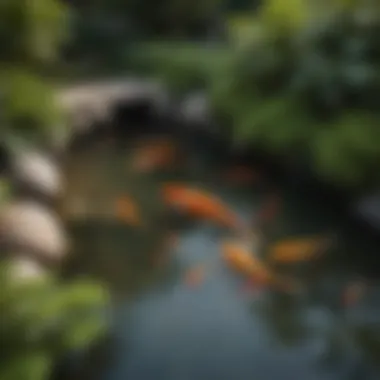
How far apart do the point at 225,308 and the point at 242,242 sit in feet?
3.07

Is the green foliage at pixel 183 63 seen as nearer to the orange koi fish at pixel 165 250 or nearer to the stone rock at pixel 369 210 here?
the stone rock at pixel 369 210

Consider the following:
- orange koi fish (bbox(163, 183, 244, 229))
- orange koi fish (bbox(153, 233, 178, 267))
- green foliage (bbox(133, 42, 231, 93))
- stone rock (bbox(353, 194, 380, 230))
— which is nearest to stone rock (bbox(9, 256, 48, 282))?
orange koi fish (bbox(153, 233, 178, 267))

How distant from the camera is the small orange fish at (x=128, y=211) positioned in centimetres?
553

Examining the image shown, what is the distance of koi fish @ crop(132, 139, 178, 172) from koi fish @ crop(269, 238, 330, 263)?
6.67 ft

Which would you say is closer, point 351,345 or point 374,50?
point 351,345

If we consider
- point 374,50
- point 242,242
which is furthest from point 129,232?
point 374,50

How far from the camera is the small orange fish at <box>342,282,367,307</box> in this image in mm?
4359

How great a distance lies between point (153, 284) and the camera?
4555 mm

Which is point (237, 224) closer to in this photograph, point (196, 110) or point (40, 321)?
point (40, 321)

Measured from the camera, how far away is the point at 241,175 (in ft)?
21.6

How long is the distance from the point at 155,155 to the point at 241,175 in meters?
0.99

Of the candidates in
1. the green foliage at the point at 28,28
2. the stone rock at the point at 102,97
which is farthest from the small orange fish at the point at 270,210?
the stone rock at the point at 102,97

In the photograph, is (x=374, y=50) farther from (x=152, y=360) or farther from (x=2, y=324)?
(x=2, y=324)

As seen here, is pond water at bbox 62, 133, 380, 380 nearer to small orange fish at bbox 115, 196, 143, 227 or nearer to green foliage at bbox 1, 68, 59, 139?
small orange fish at bbox 115, 196, 143, 227
